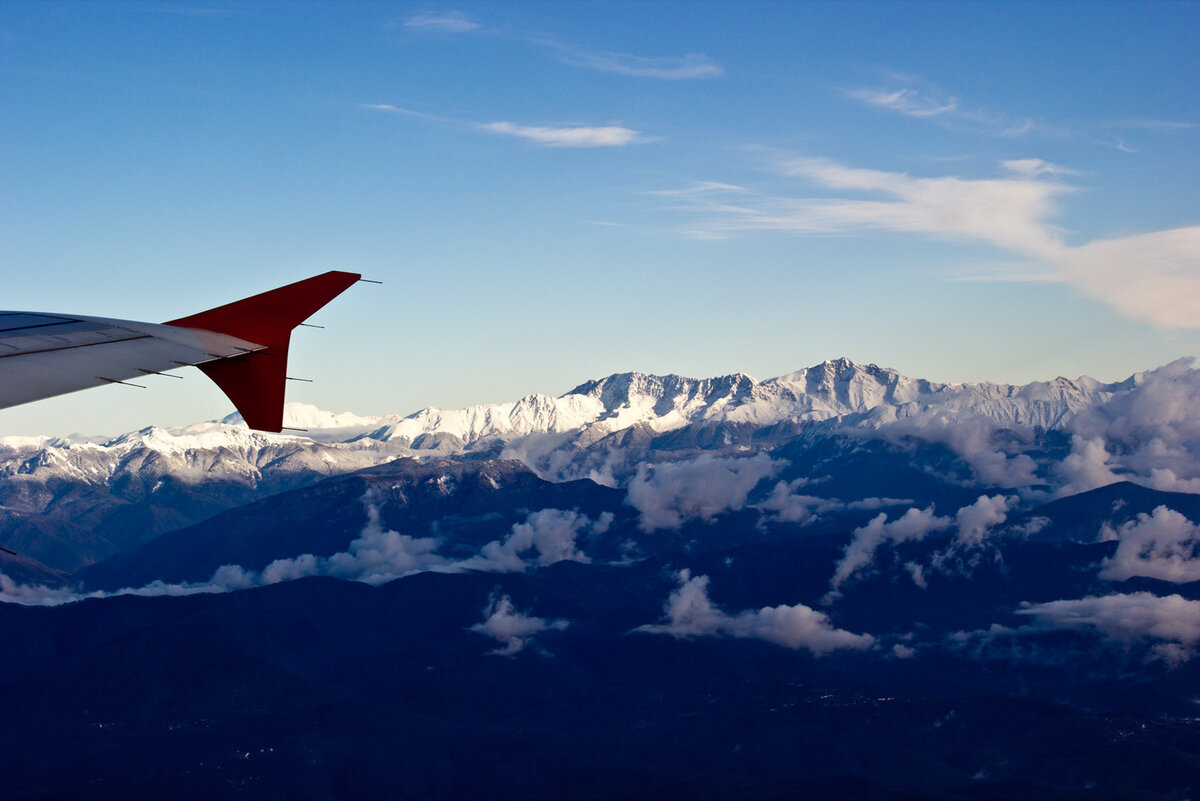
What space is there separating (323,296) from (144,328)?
4.55 m

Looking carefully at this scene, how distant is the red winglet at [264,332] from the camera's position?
78.9 feet

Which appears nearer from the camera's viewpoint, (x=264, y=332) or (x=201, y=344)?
(x=201, y=344)

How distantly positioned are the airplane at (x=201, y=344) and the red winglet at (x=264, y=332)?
0.02 meters

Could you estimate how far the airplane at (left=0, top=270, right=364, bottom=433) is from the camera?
67.6 ft

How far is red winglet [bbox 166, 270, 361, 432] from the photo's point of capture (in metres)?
24.1

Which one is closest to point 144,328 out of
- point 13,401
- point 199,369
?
point 199,369

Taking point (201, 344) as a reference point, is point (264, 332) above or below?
above

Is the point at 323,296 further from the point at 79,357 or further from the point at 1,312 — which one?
the point at 1,312

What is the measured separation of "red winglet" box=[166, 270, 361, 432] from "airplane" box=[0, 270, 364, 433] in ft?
0.08

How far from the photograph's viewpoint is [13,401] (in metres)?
16.0

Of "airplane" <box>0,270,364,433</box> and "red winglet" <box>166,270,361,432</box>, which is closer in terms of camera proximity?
"airplane" <box>0,270,364,433</box>

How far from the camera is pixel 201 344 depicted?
24.1 m

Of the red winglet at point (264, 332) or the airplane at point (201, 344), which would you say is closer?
the airplane at point (201, 344)

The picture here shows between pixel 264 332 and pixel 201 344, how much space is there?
165cm
